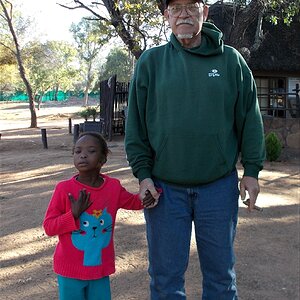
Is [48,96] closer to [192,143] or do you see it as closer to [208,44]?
[208,44]

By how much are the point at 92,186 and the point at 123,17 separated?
799cm

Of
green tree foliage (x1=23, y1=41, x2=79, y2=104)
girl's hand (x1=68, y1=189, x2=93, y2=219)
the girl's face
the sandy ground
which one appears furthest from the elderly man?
green tree foliage (x1=23, y1=41, x2=79, y2=104)

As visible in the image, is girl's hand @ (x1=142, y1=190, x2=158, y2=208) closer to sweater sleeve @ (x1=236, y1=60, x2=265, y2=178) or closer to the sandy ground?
sweater sleeve @ (x1=236, y1=60, x2=265, y2=178)

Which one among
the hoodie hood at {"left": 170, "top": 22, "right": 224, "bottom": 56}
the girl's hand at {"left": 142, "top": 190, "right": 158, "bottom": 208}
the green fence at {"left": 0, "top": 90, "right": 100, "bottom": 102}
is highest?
the green fence at {"left": 0, "top": 90, "right": 100, "bottom": 102}

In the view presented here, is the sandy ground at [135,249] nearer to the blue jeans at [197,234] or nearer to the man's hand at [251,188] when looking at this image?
the blue jeans at [197,234]

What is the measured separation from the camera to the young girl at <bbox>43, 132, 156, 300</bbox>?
210 cm

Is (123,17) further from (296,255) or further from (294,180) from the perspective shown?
(296,255)

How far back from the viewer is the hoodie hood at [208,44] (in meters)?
2.08

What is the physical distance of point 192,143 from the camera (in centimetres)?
204

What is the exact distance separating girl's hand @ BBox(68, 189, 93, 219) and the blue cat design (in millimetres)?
51

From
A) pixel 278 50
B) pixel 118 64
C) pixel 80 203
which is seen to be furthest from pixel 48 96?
pixel 80 203

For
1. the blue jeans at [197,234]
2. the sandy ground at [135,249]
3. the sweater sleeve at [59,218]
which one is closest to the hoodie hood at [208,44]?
the blue jeans at [197,234]

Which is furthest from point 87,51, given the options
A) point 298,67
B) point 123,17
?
point 123,17

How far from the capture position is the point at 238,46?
9820 mm
